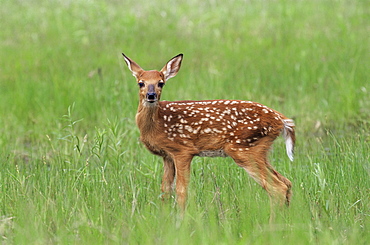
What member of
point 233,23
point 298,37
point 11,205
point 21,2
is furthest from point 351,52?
point 21,2

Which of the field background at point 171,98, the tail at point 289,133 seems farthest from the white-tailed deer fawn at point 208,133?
the field background at point 171,98

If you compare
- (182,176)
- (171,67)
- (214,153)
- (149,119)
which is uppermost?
(171,67)

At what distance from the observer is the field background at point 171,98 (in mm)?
4672

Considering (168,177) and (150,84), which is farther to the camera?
(168,177)

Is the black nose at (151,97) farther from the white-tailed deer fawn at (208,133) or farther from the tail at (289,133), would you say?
the tail at (289,133)

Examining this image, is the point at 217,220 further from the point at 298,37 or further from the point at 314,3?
the point at 314,3

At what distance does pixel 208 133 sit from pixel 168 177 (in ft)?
1.79

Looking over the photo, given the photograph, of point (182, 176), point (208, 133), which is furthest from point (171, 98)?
point (182, 176)

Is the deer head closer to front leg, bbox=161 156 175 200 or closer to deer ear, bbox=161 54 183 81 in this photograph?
deer ear, bbox=161 54 183 81

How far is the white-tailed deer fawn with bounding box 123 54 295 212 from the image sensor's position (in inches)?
216

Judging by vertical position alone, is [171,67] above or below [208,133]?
above

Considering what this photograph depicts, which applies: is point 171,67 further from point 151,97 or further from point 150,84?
point 151,97

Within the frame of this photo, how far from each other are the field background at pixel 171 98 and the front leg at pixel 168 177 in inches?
3.4

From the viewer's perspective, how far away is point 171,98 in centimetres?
922
